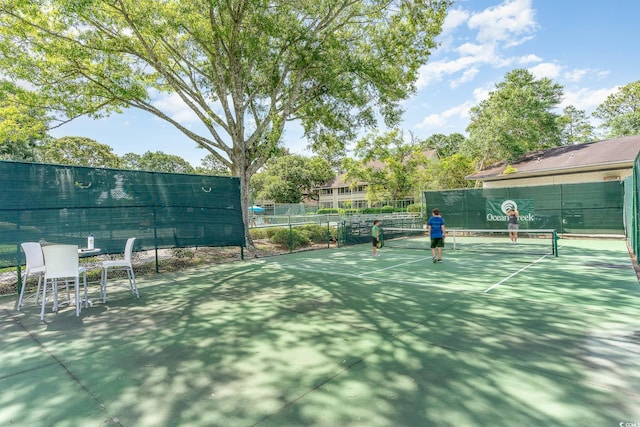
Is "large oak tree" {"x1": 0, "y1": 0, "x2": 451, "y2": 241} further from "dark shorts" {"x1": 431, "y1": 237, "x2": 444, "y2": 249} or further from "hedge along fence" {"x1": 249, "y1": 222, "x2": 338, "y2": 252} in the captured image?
"dark shorts" {"x1": 431, "y1": 237, "x2": 444, "y2": 249}

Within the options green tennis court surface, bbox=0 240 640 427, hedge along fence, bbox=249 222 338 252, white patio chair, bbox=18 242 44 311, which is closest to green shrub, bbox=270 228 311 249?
hedge along fence, bbox=249 222 338 252

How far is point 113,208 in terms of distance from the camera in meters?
8.84

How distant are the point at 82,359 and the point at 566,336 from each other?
613 centimetres

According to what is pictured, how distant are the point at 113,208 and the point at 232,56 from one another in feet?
25.3

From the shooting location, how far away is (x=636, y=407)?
275 centimetres

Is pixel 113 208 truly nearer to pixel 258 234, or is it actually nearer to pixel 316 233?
Result: pixel 258 234

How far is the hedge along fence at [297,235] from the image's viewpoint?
15039 mm

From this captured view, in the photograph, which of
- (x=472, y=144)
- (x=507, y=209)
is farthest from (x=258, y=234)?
(x=472, y=144)

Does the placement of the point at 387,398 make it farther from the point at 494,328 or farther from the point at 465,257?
the point at 465,257

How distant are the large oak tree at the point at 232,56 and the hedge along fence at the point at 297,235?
2.36 meters

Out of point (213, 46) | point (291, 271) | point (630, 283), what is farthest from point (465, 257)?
point (213, 46)

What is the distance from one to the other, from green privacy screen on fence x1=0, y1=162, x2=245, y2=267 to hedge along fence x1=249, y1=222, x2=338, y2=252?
11.6 ft

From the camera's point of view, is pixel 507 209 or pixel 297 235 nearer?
pixel 297 235

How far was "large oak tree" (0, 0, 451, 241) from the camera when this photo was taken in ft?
36.5
